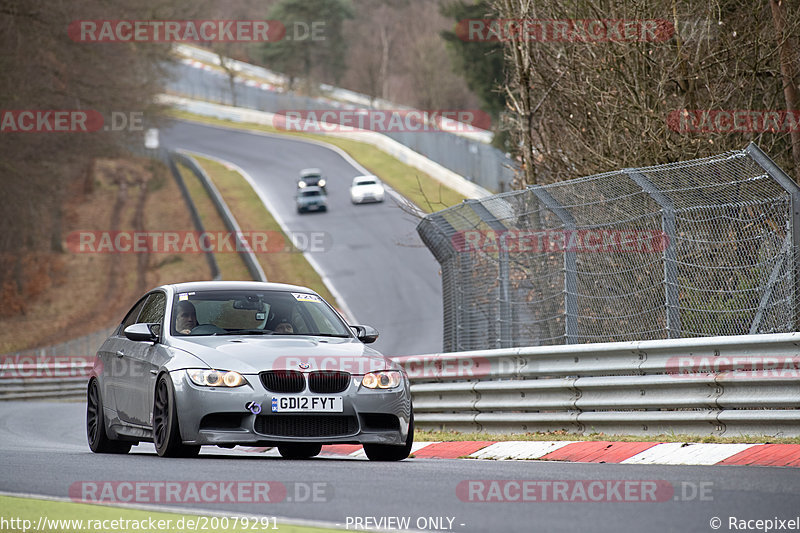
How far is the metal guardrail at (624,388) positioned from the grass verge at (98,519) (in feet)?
15.1

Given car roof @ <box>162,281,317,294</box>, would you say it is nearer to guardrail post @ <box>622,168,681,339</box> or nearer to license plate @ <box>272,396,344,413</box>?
license plate @ <box>272,396,344,413</box>

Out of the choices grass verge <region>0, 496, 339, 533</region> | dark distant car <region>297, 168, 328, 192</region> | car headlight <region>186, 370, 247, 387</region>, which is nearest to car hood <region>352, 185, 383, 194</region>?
dark distant car <region>297, 168, 328, 192</region>

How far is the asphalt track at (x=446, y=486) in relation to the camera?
5883mm

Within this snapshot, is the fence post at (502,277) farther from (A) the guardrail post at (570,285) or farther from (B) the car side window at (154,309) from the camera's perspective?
(B) the car side window at (154,309)

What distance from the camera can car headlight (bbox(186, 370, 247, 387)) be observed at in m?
9.51

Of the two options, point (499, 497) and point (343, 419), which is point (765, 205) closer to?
point (343, 419)

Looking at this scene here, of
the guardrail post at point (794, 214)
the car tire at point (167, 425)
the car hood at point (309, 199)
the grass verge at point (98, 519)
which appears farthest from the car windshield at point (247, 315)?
the car hood at point (309, 199)

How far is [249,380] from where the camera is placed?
31.2 ft

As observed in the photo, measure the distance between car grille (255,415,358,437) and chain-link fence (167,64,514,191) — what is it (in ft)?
30.1

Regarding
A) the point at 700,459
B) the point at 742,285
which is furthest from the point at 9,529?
the point at 742,285

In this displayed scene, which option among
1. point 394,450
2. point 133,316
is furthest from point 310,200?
point 394,450

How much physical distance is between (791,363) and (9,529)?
551cm

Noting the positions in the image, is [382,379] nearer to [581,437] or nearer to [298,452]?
[298,452]

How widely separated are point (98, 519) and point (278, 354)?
3798 mm
